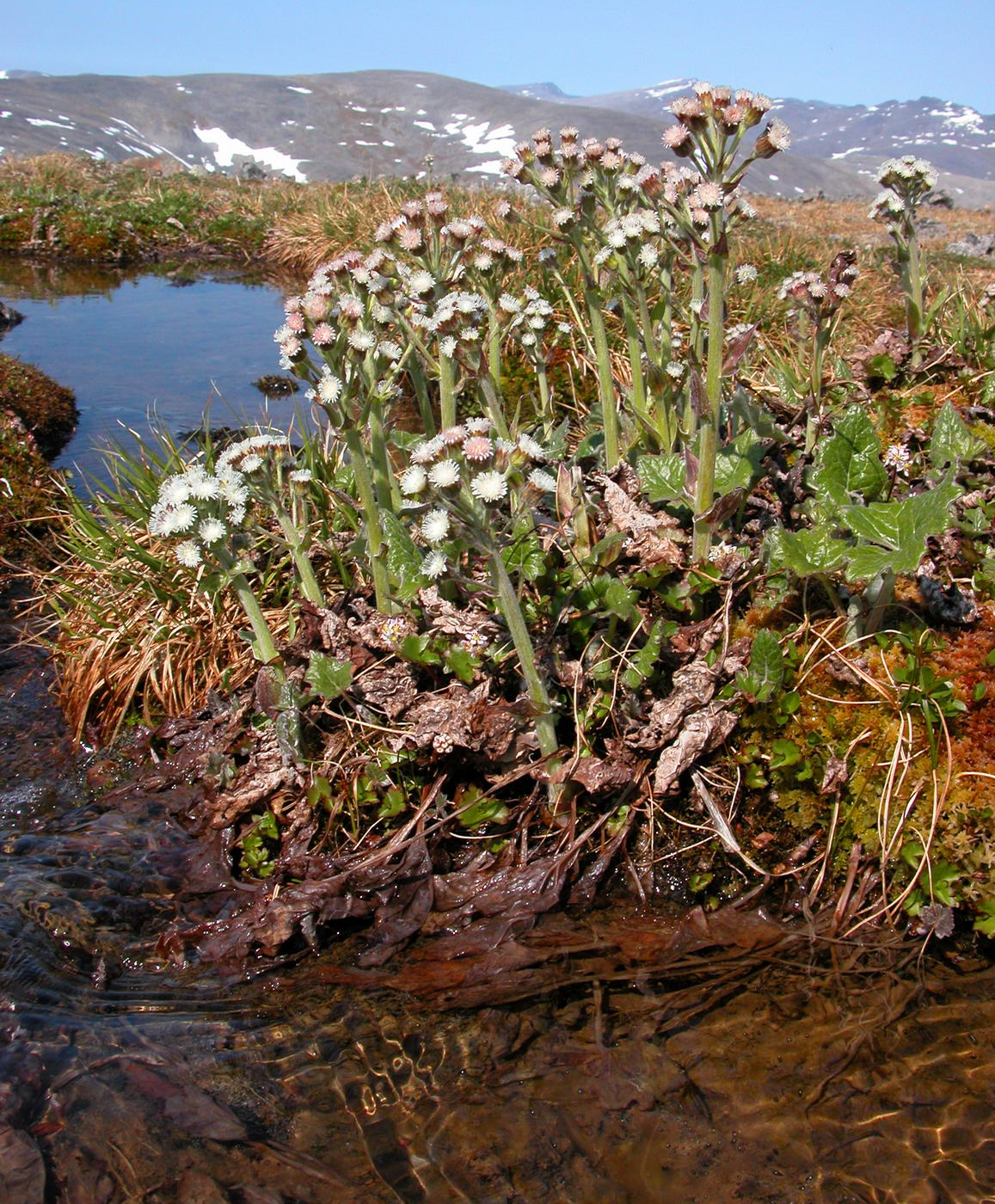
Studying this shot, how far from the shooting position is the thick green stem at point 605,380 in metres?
3.34

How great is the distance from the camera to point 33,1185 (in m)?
1.93

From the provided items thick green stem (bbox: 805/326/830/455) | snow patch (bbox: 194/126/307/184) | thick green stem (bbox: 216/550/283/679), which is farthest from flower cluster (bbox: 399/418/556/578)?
snow patch (bbox: 194/126/307/184)

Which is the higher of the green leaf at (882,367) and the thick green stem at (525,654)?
the green leaf at (882,367)

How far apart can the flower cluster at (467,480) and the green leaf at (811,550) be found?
2.82 feet

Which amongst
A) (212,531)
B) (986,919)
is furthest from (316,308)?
(986,919)

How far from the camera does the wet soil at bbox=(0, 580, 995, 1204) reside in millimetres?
1929

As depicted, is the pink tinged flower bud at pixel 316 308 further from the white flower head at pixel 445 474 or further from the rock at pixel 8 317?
the rock at pixel 8 317

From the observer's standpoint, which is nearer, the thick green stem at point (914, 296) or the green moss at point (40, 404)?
the thick green stem at point (914, 296)

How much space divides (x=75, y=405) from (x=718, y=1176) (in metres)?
7.75

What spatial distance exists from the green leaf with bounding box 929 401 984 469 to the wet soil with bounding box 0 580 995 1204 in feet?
6.08

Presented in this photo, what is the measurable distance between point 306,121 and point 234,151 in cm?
779

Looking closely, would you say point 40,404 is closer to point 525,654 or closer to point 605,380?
point 605,380

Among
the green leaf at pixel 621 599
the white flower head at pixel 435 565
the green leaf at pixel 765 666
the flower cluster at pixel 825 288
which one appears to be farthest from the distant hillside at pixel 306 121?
the white flower head at pixel 435 565

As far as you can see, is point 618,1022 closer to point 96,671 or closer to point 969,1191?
point 969,1191
